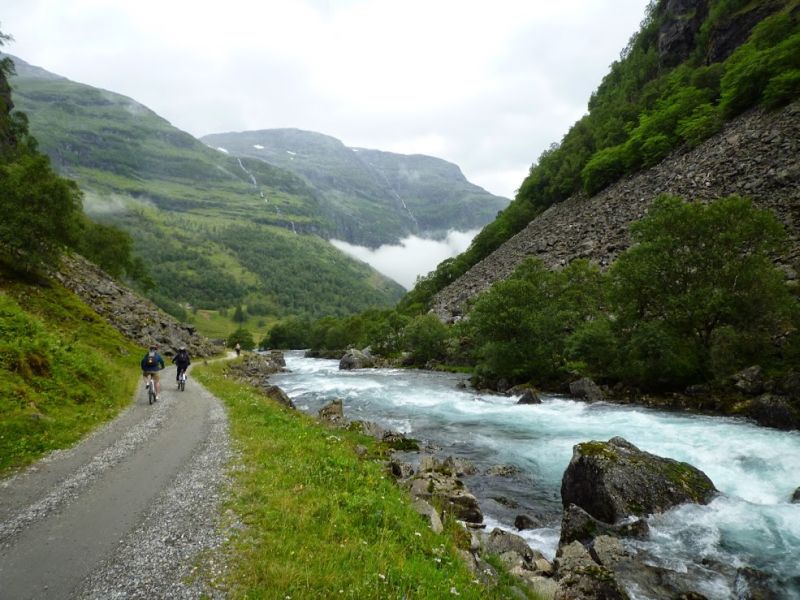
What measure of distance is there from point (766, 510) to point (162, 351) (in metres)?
65.3

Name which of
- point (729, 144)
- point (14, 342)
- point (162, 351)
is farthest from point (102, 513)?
point (729, 144)

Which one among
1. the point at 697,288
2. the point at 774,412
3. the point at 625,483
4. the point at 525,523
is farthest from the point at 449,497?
the point at 697,288

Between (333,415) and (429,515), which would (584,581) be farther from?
(333,415)

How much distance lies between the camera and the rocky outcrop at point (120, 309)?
56559mm

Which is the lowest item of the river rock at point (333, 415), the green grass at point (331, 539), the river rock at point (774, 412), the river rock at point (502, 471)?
the river rock at point (333, 415)

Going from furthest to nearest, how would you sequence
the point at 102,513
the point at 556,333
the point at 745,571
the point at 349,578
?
the point at 556,333
the point at 745,571
the point at 102,513
the point at 349,578

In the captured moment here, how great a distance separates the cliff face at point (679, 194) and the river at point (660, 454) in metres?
21.3

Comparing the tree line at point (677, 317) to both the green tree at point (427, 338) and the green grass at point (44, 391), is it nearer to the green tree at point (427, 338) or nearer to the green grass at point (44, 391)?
the green tree at point (427, 338)

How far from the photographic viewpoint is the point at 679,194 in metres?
60.2

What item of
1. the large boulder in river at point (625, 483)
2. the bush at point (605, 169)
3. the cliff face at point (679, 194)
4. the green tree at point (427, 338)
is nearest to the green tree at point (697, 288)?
the cliff face at point (679, 194)

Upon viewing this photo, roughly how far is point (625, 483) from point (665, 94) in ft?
369

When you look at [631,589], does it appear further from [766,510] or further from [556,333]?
[556,333]

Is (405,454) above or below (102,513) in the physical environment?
below

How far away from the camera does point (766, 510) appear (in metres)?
15.7
